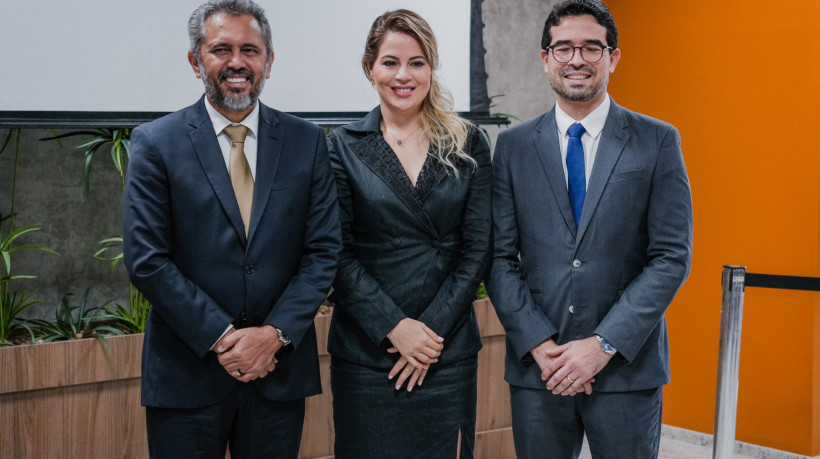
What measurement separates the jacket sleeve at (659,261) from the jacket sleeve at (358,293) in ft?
1.75

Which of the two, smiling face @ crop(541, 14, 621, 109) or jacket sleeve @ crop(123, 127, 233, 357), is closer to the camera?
jacket sleeve @ crop(123, 127, 233, 357)

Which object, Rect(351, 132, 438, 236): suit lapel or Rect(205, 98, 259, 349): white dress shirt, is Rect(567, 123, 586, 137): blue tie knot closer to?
Rect(351, 132, 438, 236): suit lapel

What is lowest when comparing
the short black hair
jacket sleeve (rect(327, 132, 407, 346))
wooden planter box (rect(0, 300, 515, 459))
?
wooden planter box (rect(0, 300, 515, 459))

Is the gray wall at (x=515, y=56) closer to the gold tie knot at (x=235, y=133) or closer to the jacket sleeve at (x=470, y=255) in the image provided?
the jacket sleeve at (x=470, y=255)

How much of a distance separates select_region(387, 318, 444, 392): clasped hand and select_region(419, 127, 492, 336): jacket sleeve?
4cm

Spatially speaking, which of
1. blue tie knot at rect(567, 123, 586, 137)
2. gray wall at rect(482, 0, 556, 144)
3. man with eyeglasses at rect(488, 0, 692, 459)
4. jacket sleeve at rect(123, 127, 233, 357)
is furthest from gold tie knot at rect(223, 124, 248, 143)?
gray wall at rect(482, 0, 556, 144)

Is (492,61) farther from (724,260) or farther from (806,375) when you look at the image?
(806,375)

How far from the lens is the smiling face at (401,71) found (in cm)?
213

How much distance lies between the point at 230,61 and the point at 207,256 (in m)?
0.47

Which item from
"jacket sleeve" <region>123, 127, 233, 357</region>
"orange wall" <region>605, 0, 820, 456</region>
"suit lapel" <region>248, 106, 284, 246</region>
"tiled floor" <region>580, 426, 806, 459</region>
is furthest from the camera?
"tiled floor" <region>580, 426, 806, 459</region>

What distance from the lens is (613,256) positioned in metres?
1.99

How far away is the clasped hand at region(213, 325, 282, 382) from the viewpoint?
1.83 meters

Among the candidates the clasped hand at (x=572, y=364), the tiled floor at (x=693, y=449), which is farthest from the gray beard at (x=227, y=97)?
the tiled floor at (x=693, y=449)

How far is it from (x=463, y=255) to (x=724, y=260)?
206cm
